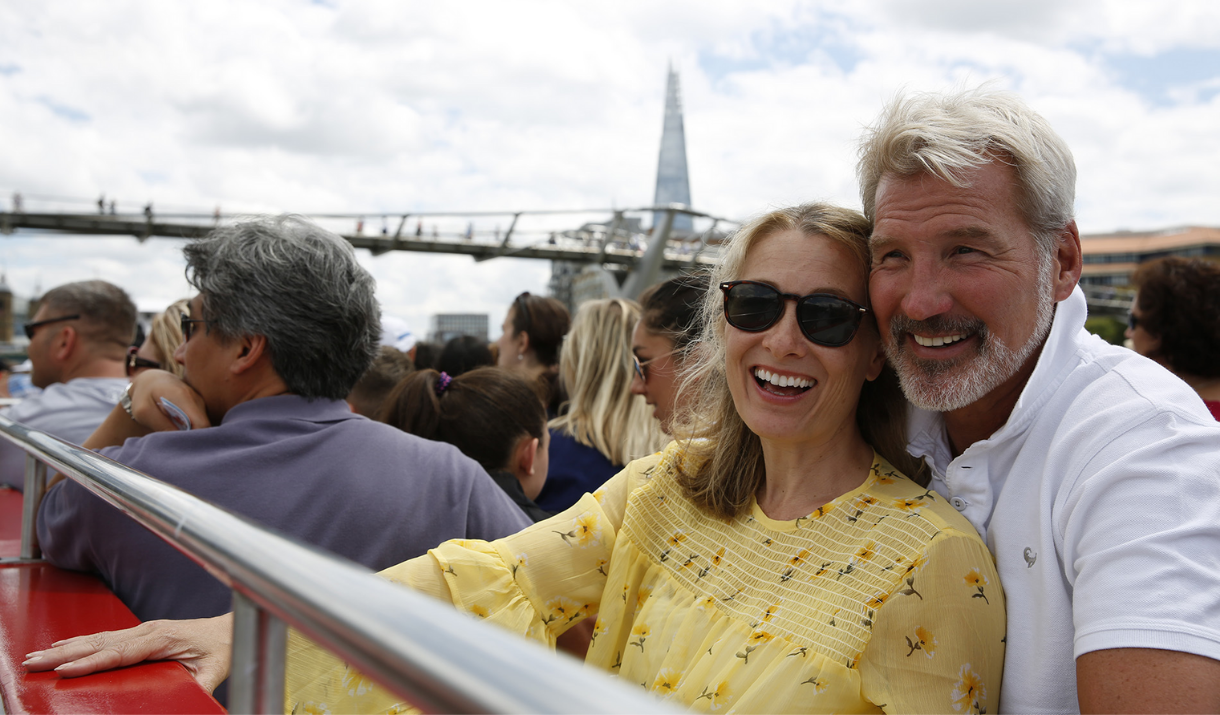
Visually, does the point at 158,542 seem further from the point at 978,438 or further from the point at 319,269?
the point at 978,438

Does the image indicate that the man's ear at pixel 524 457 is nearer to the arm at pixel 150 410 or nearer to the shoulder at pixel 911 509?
A: the arm at pixel 150 410

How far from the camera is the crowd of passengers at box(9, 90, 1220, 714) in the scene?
1.48m

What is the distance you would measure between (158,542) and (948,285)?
208 cm

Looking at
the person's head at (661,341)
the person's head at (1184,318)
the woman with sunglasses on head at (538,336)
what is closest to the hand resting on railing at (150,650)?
the person's head at (661,341)

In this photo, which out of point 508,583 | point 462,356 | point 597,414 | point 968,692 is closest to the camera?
point 968,692

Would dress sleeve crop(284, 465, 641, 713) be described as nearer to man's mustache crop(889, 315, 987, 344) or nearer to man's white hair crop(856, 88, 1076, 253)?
man's mustache crop(889, 315, 987, 344)

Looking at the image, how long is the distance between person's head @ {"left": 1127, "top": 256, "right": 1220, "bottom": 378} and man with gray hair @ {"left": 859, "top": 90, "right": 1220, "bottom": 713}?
2.60 meters

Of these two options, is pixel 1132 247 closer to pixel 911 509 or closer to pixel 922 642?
pixel 911 509

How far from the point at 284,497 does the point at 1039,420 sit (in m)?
1.87

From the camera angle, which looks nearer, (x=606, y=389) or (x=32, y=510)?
(x=32, y=510)

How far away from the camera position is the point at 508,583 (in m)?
2.04

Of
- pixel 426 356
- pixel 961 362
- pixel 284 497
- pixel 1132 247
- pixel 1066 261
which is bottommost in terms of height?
pixel 426 356

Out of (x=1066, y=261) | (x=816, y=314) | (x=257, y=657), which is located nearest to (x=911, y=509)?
(x=816, y=314)

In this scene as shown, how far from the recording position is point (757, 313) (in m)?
1.93
